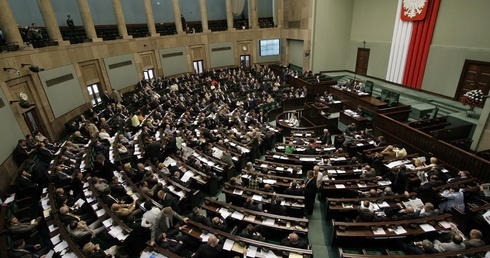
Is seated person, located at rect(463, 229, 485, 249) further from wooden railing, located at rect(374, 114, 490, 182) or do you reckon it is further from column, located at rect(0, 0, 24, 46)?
column, located at rect(0, 0, 24, 46)

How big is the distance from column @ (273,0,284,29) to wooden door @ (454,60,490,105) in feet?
52.5

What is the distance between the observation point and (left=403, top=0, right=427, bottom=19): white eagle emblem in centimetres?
1348

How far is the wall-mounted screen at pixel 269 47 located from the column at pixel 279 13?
1.52 meters

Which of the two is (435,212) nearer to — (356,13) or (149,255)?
(149,255)

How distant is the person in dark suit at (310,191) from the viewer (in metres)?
6.63

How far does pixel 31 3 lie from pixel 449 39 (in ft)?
82.5

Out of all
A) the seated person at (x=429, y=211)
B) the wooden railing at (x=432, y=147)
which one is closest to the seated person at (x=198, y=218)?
the seated person at (x=429, y=211)

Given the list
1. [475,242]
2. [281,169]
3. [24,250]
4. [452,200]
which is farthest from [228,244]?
[452,200]

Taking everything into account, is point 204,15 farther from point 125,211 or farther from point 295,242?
point 295,242

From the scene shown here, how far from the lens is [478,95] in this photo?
10.1m

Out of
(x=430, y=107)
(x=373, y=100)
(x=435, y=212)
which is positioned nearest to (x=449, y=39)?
(x=430, y=107)

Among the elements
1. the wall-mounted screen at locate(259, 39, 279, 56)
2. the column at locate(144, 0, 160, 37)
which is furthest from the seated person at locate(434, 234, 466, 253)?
the wall-mounted screen at locate(259, 39, 279, 56)

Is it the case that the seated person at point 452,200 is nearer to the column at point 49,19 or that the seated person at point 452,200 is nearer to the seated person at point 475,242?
the seated person at point 475,242

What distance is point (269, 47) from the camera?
25.4 meters
